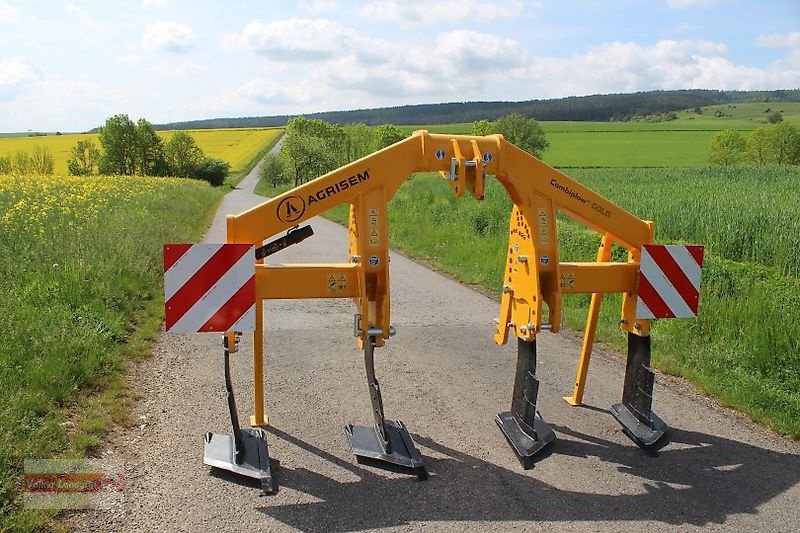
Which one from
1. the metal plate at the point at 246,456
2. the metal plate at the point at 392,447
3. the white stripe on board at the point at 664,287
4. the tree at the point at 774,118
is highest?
the tree at the point at 774,118

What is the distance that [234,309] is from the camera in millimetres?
4055

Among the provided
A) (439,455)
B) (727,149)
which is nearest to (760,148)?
(727,149)

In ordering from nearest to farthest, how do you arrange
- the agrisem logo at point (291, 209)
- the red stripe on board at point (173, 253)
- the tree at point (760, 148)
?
the red stripe on board at point (173, 253)
the agrisem logo at point (291, 209)
the tree at point (760, 148)

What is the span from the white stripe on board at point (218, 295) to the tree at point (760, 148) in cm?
6030

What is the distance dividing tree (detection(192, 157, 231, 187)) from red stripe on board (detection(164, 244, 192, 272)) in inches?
2453

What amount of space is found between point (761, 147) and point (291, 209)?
60811mm

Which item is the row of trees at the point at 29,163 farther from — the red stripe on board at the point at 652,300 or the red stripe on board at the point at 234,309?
the red stripe on board at the point at 652,300

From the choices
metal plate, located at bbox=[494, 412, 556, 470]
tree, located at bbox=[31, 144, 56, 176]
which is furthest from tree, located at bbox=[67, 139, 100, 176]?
metal plate, located at bbox=[494, 412, 556, 470]

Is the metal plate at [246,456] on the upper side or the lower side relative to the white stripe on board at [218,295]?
lower

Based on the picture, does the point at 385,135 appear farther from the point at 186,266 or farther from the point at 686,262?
the point at 186,266

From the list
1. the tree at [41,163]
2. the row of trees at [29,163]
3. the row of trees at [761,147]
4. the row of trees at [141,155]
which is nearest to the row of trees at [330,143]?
the row of trees at [141,155]

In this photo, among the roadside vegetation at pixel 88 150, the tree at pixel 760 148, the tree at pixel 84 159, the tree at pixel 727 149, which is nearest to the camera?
the roadside vegetation at pixel 88 150

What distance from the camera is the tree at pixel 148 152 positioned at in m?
64.8

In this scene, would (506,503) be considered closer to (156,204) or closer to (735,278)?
(735,278)
